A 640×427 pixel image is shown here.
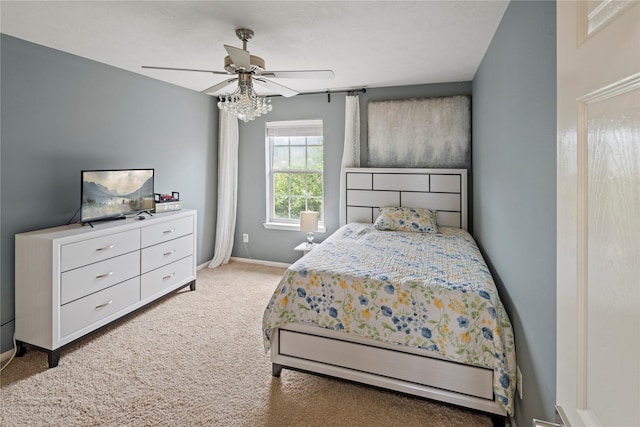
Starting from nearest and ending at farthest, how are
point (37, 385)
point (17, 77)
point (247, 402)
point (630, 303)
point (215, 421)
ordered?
point (630, 303) < point (215, 421) < point (247, 402) < point (37, 385) < point (17, 77)

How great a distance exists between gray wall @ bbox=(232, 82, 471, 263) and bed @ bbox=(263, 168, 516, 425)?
2.01 meters

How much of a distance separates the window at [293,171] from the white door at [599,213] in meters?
4.02

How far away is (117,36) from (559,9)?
2.95m

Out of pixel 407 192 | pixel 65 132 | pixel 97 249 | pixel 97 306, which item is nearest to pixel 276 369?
pixel 97 306

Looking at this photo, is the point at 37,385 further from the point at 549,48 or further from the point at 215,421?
the point at 549,48

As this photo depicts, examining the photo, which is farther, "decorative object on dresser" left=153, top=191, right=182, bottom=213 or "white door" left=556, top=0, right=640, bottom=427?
"decorative object on dresser" left=153, top=191, right=182, bottom=213

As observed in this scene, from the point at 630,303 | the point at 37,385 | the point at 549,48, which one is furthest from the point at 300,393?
the point at 549,48

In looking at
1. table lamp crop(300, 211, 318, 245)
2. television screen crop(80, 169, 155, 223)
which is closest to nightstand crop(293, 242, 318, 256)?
table lamp crop(300, 211, 318, 245)

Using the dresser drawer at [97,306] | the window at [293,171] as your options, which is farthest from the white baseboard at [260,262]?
the dresser drawer at [97,306]

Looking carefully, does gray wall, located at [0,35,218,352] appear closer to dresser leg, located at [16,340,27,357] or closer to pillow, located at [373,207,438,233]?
dresser leg, located at [16,340,27,357]

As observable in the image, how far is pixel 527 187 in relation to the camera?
1.65 metres

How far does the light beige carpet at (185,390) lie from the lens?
1.97 meters

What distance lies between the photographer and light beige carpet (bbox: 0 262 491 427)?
6.45 ft

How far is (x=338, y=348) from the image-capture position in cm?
217
